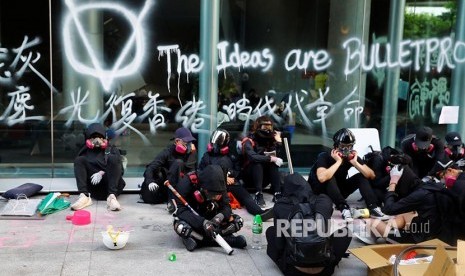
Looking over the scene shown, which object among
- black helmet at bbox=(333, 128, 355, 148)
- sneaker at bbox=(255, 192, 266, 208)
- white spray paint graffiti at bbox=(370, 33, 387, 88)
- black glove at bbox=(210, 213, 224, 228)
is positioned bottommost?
sneaker at bbox=(255, 192, 266, 208)

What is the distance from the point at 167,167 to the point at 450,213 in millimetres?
3676

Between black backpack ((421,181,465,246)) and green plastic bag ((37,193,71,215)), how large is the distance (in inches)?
173

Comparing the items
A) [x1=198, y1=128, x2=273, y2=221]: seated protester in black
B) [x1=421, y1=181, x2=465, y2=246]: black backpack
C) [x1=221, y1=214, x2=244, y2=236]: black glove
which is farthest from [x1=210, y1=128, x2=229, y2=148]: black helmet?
[x1=421, y1=181, x2=465, y2=246]: black backpack

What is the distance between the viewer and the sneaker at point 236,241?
542 centimetres

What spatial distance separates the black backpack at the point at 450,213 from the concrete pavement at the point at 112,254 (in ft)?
2.82

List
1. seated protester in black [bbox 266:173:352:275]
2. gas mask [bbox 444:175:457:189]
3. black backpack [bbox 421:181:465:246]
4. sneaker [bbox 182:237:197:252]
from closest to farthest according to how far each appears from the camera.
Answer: seated protester in black [bbox 266:173:352:275]
black backpack [bbox 421:181:465:246]
gas mask [bbox 444:175:457:189]
sneaker [bbox 182:237:197:252]

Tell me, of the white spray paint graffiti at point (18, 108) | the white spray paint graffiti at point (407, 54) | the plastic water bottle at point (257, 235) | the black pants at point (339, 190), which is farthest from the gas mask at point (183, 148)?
the white spray paint graffiti at point (407, 54)

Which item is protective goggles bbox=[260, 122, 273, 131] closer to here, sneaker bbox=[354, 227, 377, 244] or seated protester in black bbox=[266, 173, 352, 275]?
sneaker bbox=[354, 227, 377, 244]

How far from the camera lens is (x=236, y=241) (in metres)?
5.43

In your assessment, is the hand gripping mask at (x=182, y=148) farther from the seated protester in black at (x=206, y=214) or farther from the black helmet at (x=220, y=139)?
the seated protester in black at (x=206, y=214)

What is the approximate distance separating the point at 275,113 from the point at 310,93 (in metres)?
0.72

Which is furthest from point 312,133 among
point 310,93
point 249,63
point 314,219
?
point 314,219

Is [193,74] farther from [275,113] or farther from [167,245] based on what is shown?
[167,245]

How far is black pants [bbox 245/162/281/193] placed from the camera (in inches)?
285
